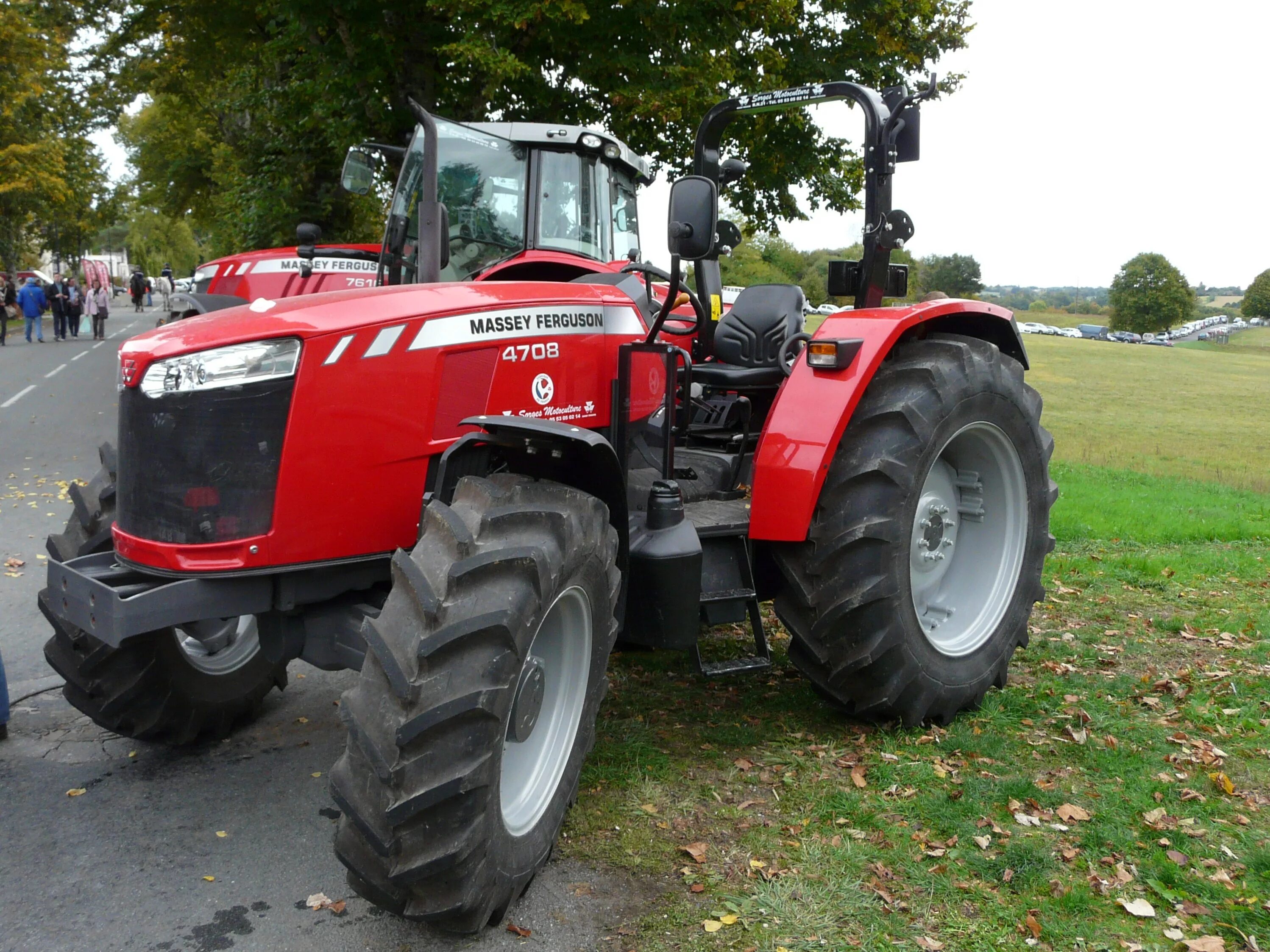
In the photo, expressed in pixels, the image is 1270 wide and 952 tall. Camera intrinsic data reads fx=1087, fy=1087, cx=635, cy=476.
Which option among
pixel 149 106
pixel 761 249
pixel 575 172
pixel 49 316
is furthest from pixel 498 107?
pixel 149 106

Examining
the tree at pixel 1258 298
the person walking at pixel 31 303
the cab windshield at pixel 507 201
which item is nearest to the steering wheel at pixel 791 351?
the cab windshield at pixel 507 201

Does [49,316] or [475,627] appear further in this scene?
[49,316]

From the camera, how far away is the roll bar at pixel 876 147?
4441mm

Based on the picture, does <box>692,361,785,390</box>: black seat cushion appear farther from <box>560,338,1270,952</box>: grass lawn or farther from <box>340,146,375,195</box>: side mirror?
<box>340,146,375,195</box>: side mirror

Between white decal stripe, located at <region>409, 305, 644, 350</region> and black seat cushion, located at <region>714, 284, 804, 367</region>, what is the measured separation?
86 cm

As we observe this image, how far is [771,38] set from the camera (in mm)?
15141

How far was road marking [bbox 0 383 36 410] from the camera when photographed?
48.3ft

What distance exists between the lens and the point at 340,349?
307 cm

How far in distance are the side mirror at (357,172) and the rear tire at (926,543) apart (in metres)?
2.85

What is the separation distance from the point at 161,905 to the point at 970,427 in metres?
3.43

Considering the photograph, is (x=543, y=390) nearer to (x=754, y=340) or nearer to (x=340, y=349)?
(x=340, y=349)

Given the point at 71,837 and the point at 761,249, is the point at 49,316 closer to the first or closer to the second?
the point at 761,249

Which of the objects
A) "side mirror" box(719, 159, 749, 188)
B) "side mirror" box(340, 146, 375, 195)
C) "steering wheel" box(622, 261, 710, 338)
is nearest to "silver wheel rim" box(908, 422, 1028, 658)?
"steering wheel" box(622, 261, 710, 338)

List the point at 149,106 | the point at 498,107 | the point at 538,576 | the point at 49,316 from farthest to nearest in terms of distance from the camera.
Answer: the point at 149,106 < the point at 49,316 < the point at 498,107 < the point at 538,576
